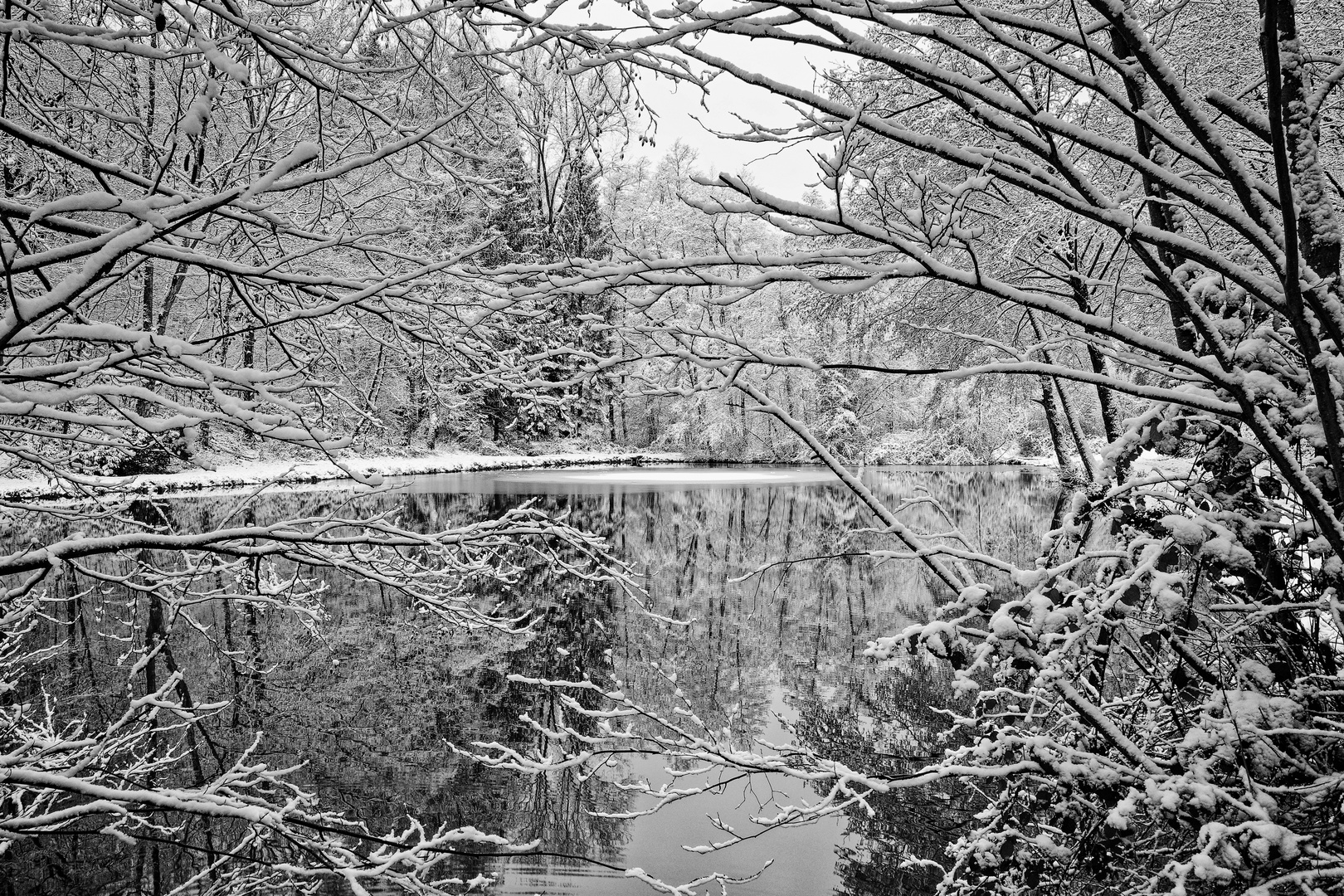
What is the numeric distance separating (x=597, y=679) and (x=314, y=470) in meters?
16.0

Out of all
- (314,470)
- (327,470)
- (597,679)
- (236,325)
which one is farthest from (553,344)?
(314,470)

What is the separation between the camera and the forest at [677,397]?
157 cm

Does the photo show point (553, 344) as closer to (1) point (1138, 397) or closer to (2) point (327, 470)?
(1) point (1138, 397)

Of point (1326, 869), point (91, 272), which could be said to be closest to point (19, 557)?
point (91, 272)

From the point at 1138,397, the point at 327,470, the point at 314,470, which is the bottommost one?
the point at 314,470

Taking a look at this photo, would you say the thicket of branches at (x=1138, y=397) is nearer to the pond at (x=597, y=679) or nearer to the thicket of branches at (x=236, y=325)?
the pond at (x=597, y=679)

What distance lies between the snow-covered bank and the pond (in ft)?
1.90

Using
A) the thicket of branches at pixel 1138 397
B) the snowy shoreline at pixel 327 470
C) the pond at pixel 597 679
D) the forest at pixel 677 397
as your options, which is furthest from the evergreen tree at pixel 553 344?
the snowy shoreline at pixel 327 470

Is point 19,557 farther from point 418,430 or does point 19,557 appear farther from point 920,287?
point 418,430

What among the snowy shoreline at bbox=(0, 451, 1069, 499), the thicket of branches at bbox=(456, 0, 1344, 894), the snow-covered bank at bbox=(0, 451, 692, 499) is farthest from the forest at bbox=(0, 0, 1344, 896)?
the snow-covered bank at bbox=(0, 451, 692, 499)

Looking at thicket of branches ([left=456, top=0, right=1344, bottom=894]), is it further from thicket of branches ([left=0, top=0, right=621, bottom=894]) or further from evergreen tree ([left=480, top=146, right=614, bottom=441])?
thicket of branches ([left=0, top=0, right=621, bottom=894])

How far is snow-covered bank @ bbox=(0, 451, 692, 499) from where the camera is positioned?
369cm

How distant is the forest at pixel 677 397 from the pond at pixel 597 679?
0.05 meters

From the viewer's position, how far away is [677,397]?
3785 millimetres
